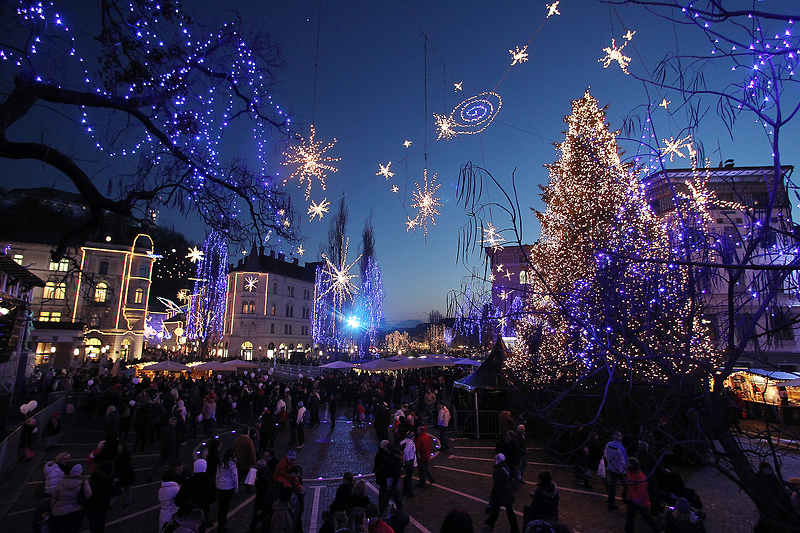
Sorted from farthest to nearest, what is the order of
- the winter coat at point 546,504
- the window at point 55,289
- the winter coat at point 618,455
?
the winter coat at point 618,455
the winter coat at point 546,504
the window at point 55,289

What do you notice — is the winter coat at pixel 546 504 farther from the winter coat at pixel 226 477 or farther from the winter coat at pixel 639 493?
the winter coat at pixel 226 477

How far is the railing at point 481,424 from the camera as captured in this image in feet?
48.4

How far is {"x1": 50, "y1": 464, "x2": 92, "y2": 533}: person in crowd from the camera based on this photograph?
599cm

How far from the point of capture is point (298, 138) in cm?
691

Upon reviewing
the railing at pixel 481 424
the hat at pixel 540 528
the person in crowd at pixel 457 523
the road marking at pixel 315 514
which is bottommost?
the road marking at pixel 315 514

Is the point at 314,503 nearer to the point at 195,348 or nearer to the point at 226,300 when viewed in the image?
the point at 195,348

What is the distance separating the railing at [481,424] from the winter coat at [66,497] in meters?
11.3

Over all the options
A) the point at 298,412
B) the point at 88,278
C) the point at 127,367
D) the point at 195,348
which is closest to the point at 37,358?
the point at 127,367

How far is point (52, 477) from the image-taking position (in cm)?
646

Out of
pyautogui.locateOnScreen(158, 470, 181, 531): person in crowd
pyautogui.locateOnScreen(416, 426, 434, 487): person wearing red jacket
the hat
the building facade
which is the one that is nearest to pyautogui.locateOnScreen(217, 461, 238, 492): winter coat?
pyautogui.locateOnScreen(158, 470, 181, 531): person in crowd

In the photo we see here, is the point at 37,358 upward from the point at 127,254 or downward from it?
downward

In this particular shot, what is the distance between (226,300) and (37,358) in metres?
24.4

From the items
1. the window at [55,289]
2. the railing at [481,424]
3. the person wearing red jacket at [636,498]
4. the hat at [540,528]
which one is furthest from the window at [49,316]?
the hat at [540,528]

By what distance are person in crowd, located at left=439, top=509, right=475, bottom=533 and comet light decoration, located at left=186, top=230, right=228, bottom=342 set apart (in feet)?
148
